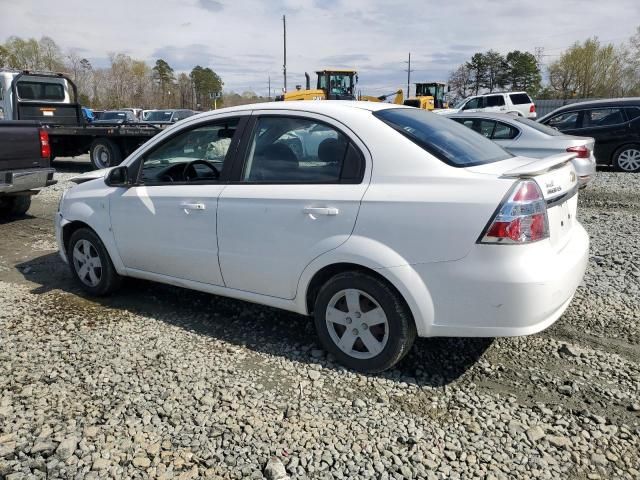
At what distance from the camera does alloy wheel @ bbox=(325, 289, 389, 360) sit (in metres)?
3.18

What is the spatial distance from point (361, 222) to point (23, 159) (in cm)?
652

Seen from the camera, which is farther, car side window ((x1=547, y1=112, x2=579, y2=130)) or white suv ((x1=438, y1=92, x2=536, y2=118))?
white suv ((x1=438, y1=92, x2=536, y2=118))

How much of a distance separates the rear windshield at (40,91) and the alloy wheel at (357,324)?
14.1 metres

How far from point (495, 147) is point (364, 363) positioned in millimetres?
1842

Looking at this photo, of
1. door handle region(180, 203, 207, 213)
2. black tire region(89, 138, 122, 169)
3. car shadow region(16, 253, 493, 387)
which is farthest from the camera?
black tire region(89, 138, 122, 169)

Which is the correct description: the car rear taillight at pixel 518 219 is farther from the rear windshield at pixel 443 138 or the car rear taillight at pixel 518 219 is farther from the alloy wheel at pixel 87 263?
the alloy wheel at pixel 87 263

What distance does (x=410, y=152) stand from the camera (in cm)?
310

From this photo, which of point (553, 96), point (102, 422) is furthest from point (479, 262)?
point (553, 96)

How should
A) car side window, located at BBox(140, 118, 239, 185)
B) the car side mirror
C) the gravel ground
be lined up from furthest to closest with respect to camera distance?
the car side mirror → car side window, located at BBox(140, 118, 239, 185) → the gravel ground

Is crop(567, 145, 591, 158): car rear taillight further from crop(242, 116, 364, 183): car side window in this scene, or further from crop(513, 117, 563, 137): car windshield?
crop(242, 116, 364, 183): car side window

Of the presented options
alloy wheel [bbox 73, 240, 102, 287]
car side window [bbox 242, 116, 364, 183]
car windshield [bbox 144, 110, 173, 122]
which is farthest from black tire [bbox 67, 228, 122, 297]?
car windshield [bbox 144, 110, 173, 122]

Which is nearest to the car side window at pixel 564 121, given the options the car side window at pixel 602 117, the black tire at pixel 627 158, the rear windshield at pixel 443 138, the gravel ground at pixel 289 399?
the car side window at pixel 602 117

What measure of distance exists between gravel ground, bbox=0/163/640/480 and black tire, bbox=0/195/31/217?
Result: 4608mm

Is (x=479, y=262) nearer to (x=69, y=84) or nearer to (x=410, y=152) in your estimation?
(x=410, y=152)
